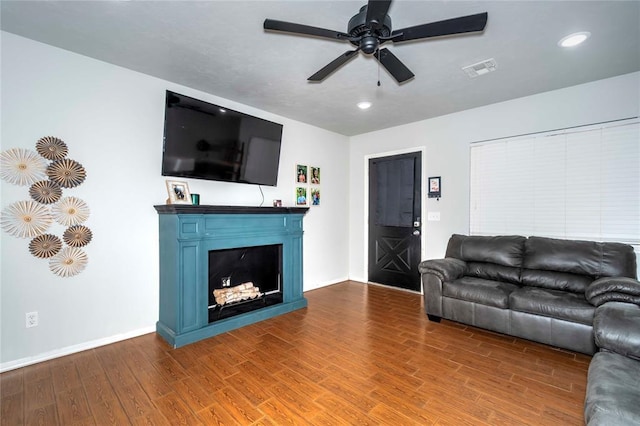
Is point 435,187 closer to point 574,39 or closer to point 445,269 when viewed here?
point 445,269

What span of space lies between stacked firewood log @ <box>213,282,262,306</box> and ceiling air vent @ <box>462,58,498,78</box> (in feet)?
11.0

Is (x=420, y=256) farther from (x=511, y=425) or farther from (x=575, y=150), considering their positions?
(x=511, y=425)

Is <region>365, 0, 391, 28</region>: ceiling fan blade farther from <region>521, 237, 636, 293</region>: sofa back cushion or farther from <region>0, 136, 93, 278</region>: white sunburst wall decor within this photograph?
<region>521, 237, 636, 293</region>: sofa back cushion

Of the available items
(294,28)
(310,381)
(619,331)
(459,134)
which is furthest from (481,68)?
(310,381)

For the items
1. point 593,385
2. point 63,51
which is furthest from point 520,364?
point 63,51

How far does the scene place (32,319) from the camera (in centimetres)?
242

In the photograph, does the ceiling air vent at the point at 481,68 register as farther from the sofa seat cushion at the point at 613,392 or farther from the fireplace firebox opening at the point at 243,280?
the fireplace firebox opening at the point at 243,280

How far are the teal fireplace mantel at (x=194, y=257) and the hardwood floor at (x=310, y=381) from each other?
16cm

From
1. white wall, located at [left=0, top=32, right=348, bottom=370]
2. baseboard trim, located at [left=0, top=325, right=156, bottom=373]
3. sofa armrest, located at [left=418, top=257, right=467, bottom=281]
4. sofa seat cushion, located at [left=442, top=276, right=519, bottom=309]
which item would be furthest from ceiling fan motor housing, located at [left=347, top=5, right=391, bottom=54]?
baseboard trim, located at [left=0, top=325, right=156, bottom=373]

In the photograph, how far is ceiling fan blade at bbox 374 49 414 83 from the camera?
2.06 m

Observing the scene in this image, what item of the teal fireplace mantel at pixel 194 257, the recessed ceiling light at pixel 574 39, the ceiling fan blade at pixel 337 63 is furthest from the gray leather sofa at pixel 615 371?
the teal fireplace mantel at pixel 194 257

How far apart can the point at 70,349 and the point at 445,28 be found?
151 inches

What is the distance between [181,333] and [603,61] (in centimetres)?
469

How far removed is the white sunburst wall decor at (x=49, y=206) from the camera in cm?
233
